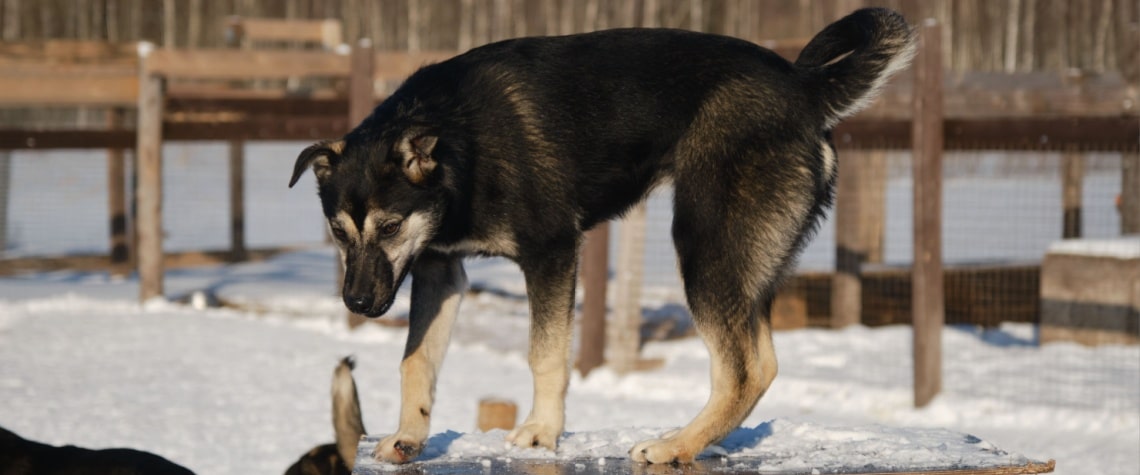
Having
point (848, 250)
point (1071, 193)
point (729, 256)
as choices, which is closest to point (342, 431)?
point (729, 256)

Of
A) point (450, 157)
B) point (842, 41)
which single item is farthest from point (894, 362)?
point (450, 157)

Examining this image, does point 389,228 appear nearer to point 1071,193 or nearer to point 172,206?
point 1071,193

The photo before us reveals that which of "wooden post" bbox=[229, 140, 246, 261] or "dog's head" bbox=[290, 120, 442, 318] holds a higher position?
"dog's head" bbox=[290, 120, 442, 318]

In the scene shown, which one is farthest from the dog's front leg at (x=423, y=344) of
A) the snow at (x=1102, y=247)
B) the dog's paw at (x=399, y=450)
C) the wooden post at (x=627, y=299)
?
the snow at (x=1102, y=247)

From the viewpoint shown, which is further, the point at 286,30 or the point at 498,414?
the point at 286,30

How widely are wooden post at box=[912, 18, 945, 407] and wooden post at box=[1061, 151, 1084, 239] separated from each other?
2738 mm

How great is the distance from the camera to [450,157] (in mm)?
3834

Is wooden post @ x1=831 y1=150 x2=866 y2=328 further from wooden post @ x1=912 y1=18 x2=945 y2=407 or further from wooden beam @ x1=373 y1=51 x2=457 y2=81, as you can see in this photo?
wooden beam @ x1=373 y1=51 x2=457 y2=81

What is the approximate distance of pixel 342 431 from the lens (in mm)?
5012

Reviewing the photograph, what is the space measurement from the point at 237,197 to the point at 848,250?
774 centimetres

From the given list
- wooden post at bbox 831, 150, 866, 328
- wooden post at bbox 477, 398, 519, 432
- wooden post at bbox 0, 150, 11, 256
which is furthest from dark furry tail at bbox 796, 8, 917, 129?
wooden post at bbox 0, 150, 11, 256

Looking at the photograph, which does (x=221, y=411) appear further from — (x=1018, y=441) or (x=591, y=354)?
(x=1018, y=441)

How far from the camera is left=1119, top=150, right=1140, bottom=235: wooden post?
948cm

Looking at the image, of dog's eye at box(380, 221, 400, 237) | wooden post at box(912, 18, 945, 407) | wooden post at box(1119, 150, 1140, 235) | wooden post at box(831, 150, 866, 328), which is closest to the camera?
dog's eye at box(380, 221, 400, 237)
